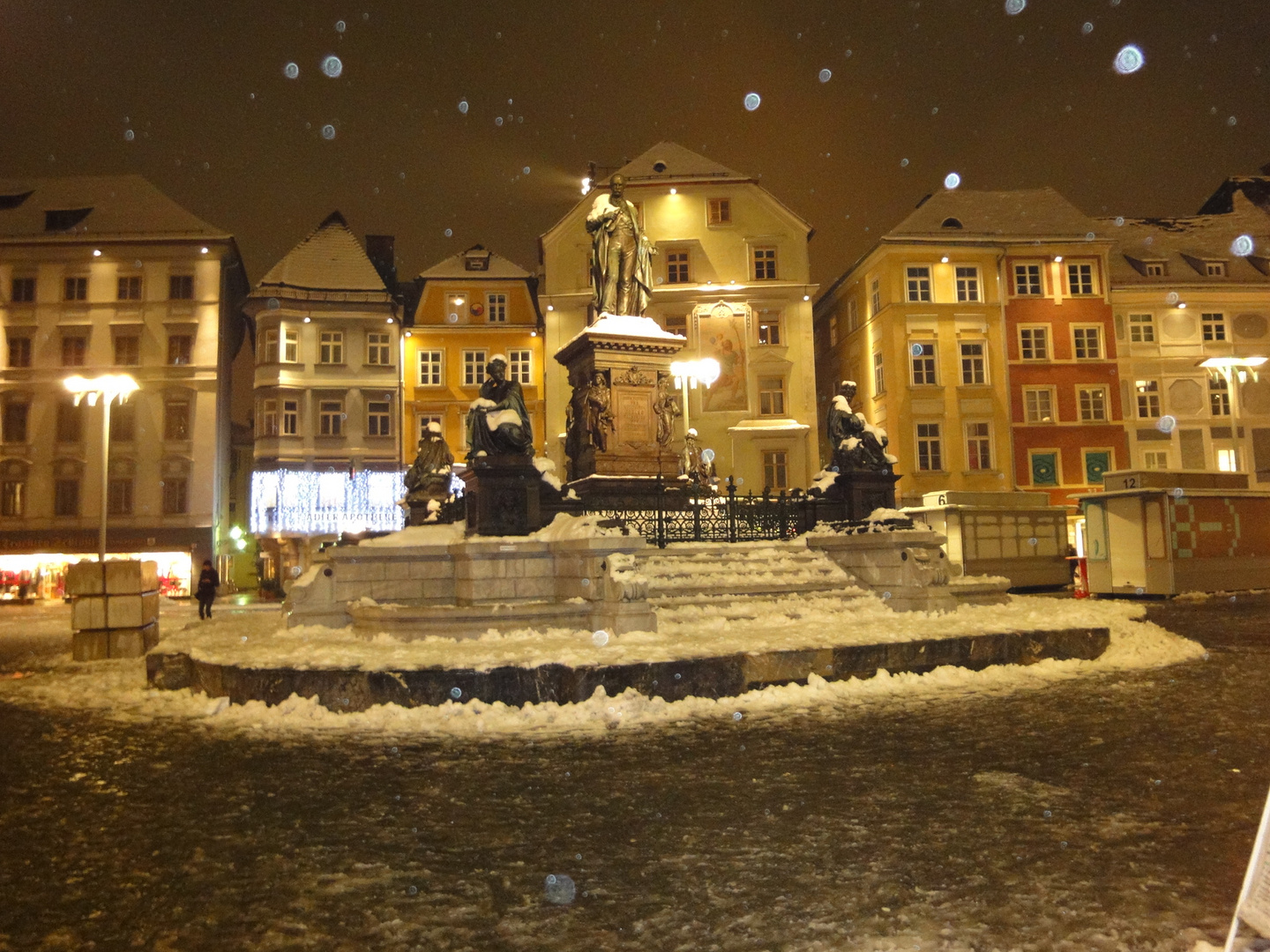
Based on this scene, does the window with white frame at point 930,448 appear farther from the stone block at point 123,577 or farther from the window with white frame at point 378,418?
the stone block at point 123,577

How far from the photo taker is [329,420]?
43406mm

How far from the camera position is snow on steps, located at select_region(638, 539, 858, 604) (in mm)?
13594

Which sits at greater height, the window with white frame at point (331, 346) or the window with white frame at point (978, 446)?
the window with white frame at point (331, 346)

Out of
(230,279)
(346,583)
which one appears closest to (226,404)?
(230,279)

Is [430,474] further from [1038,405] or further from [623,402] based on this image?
[1038,405]

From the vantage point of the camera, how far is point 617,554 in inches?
470

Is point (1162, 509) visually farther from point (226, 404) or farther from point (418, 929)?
point (226, 404)

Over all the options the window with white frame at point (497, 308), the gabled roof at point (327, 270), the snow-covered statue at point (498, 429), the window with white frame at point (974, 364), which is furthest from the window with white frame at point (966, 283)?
the snow-covered statue at point (498, 429)

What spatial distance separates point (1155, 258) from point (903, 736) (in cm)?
4459

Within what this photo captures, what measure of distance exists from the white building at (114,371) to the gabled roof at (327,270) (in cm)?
239

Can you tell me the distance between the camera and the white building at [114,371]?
40.8 meters

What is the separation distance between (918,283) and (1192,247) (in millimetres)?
14315

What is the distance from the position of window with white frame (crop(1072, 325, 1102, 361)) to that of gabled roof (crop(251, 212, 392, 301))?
29473 millimetres

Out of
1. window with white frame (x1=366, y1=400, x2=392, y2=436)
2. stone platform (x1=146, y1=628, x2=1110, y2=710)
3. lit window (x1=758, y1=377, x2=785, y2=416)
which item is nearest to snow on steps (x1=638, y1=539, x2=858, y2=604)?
stone platform (x1=146, y1=628, x2=1110, y2=710)
